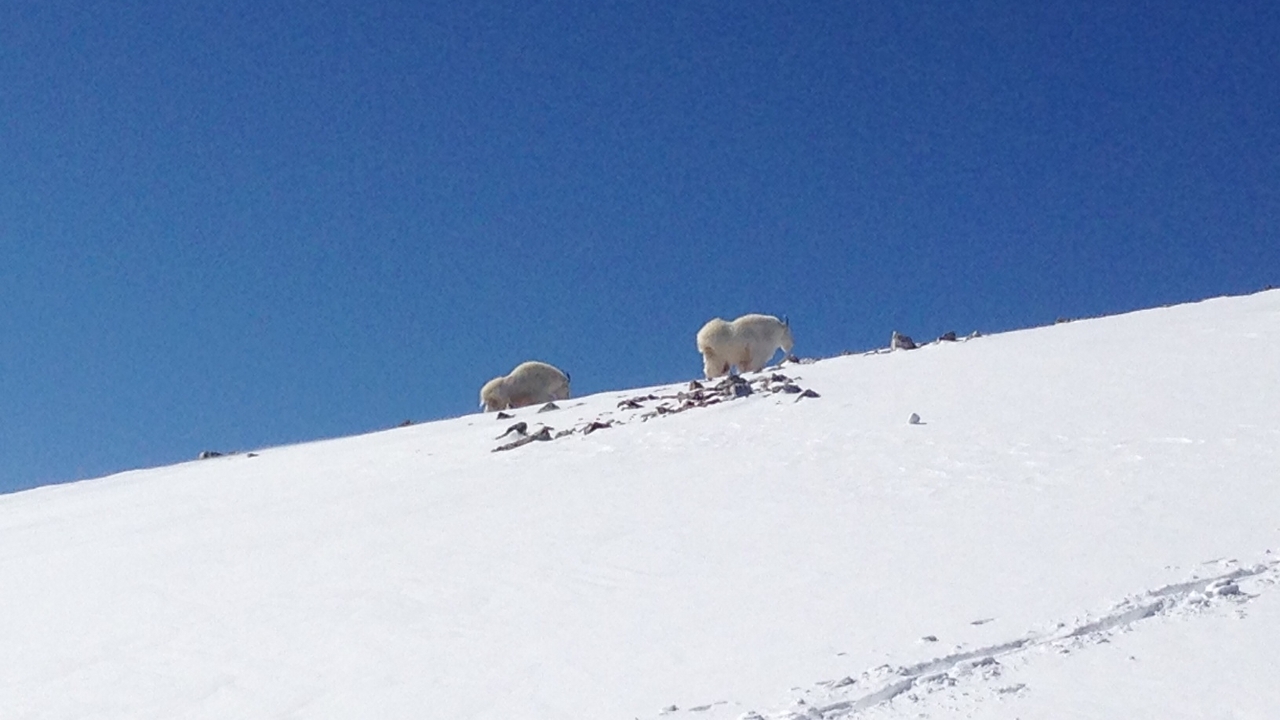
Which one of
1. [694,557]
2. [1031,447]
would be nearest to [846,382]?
[1031,447]

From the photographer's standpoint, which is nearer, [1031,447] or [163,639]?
[163,639]

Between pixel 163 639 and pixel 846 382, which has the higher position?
pixel 846 382

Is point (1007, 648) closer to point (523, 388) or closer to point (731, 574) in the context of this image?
point (731, 574)

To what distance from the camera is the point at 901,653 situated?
14.6 ft

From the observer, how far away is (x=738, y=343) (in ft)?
69.2

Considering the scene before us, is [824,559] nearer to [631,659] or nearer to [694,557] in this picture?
[694,557]

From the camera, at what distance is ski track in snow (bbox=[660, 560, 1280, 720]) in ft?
13.2

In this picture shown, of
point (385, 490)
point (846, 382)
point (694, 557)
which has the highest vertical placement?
point (846, 382)

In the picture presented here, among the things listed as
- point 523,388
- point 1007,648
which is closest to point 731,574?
point 1007,648

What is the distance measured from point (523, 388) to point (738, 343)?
3.84 metres

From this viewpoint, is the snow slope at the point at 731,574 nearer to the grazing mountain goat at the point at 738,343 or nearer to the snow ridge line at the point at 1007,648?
the snow ridge line at the point at 1007,648

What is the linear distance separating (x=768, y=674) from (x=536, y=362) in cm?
1729

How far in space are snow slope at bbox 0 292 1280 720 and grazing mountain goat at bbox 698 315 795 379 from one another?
32.7ft

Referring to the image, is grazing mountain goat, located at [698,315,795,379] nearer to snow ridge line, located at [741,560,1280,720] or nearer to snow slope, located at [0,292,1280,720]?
snow slope, located at [0,292,1280,720]
